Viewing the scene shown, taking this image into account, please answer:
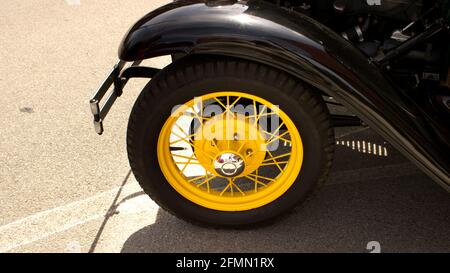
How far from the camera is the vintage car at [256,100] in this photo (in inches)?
93.6

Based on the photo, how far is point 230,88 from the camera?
243 cm

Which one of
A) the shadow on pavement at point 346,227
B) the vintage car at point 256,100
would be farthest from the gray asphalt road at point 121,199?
the vintage car at point 256,100

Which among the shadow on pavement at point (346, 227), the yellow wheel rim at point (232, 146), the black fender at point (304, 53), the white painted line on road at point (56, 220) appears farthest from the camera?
the white painted line on road at point (56, 220)

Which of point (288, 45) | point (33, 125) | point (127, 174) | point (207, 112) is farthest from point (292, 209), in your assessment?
point (33, 125)

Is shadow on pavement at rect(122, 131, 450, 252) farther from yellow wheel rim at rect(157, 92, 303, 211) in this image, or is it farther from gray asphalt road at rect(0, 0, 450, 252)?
yellow wheel rim at rect(157, 92, 303, 211)

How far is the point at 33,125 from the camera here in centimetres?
374

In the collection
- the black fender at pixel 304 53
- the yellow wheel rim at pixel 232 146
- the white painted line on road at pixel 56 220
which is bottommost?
the white painted line on road at pixel 56 220

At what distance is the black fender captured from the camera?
7.70 feet

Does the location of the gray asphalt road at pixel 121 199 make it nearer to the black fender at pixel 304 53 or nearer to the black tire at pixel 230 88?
the black tire at pixel 230 88

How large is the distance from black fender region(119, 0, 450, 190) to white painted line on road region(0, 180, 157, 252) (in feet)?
2.85

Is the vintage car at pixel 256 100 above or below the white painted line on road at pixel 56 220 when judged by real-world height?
above

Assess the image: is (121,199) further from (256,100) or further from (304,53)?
(304,53)

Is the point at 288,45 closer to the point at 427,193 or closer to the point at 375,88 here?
the point at 375,88

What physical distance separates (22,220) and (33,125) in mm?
1003
